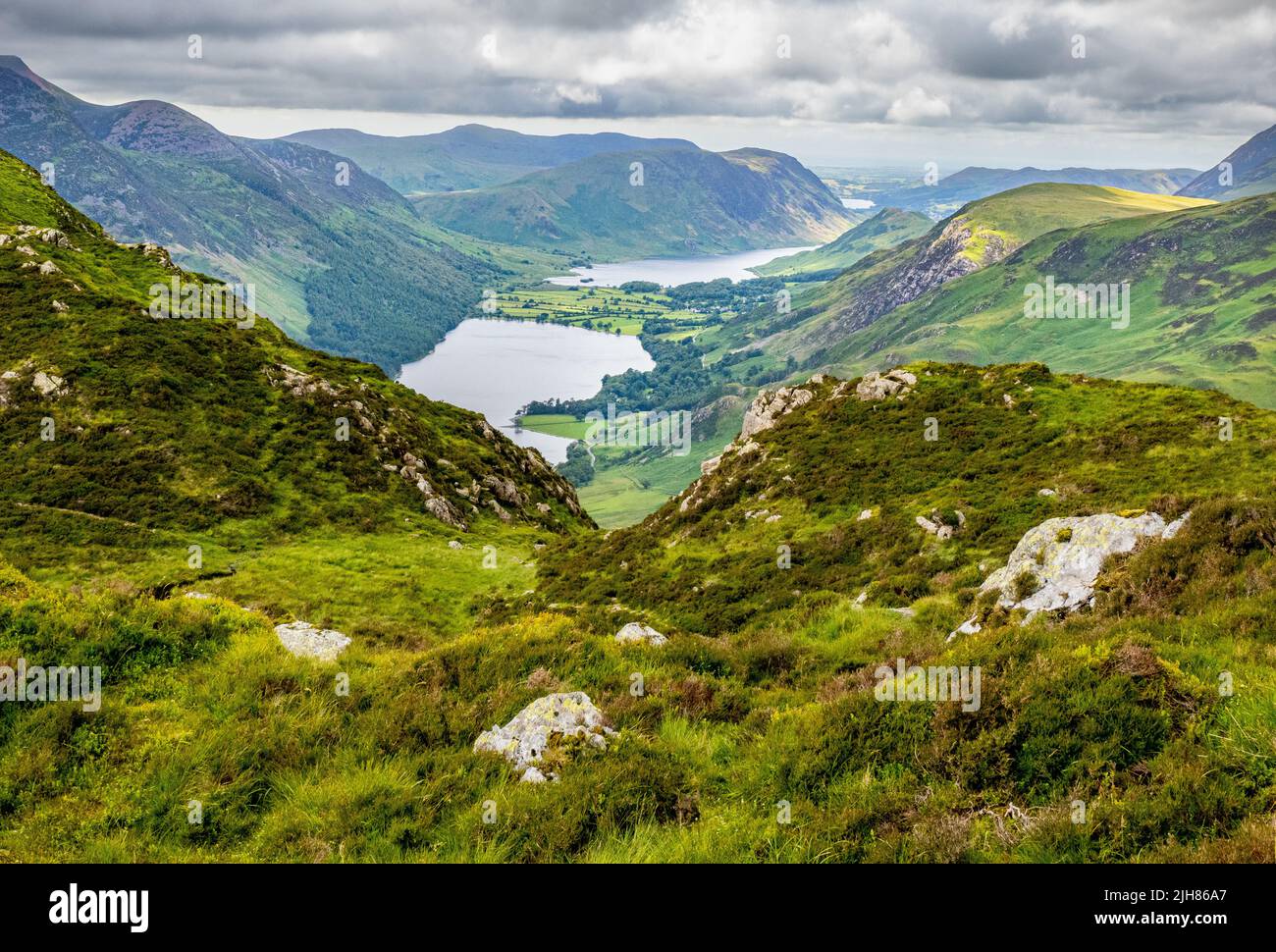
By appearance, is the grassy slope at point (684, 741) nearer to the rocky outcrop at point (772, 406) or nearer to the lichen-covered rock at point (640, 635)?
the lichen-covered rock at point (640, 635)

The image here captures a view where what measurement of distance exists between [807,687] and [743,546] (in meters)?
23.5

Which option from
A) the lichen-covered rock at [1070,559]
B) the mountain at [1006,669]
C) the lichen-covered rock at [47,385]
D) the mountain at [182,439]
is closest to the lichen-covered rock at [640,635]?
the mountain at [1006,669]

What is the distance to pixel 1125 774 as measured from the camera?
693 cm

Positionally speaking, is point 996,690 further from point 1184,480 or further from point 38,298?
point 38,298

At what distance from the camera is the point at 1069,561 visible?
51.1 feet

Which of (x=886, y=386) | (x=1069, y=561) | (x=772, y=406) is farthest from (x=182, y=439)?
(x=1069, y=561)

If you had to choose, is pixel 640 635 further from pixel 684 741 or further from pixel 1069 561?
pixel 1069 561

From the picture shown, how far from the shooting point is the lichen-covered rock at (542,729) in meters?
8.46

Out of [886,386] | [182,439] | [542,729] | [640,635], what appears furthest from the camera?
[886,386]

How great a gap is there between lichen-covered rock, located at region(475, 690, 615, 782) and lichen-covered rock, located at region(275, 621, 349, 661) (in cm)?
421

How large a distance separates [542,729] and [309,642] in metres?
7.10

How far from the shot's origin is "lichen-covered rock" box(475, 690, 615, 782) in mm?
8461

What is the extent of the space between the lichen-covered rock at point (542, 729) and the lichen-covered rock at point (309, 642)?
4.21 m
